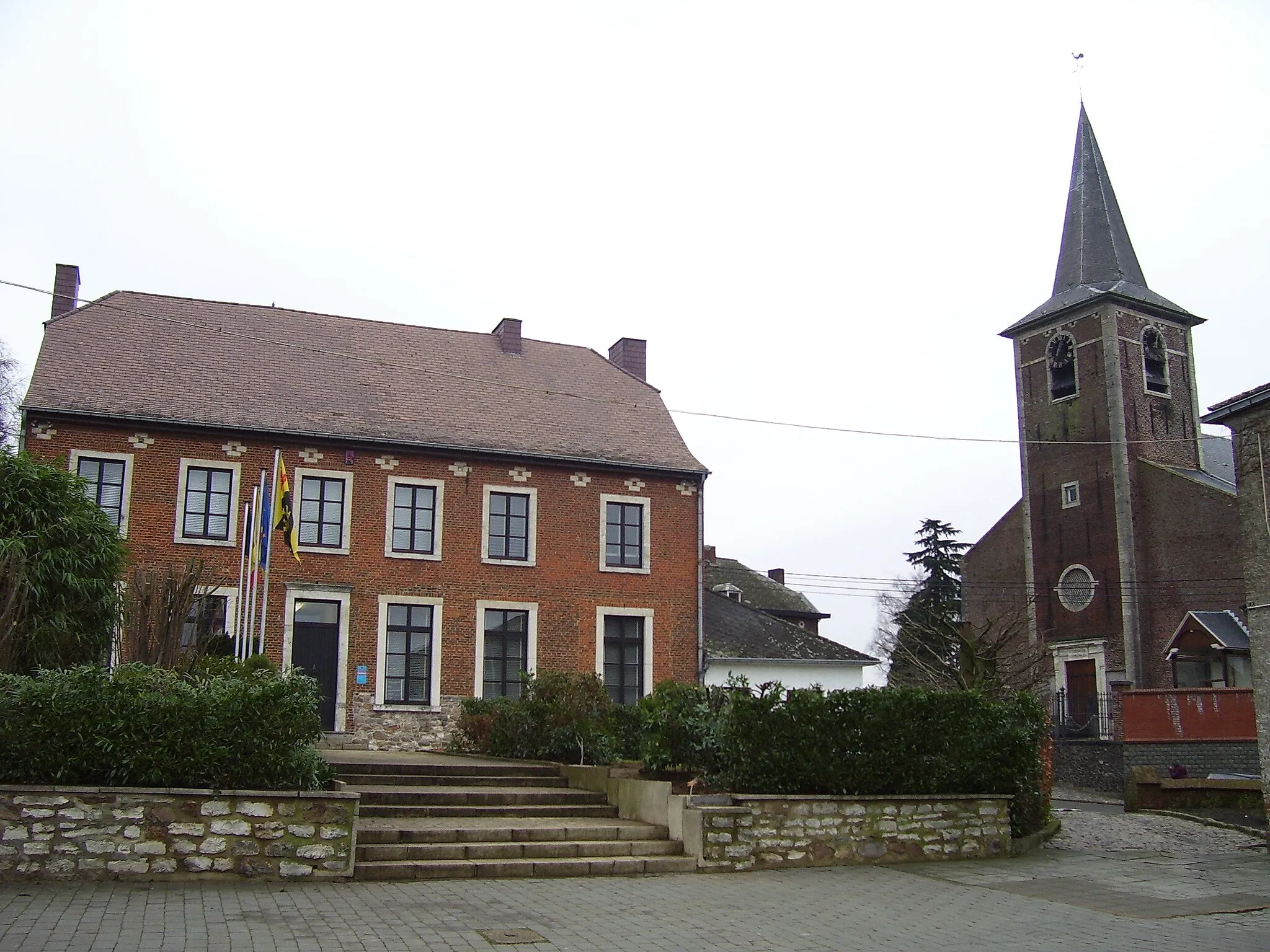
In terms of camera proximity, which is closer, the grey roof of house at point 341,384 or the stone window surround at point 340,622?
the stone window surround at point 340,622

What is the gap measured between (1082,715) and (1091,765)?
29.2ft

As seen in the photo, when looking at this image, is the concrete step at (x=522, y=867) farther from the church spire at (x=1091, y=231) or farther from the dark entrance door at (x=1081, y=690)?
the church spire at (x=1091, y=231)

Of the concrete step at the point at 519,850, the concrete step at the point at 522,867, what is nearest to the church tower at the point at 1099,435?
the concrete step at the point at 519,850

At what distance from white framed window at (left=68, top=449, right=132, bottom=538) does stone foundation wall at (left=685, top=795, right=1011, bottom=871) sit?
14.2 meters

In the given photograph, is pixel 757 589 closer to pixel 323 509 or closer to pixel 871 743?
pixel 323 509

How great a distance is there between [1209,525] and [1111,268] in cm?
948

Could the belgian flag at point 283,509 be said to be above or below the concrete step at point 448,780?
above

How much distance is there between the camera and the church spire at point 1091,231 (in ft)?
123

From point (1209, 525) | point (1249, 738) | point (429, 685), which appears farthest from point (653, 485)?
point (1209, 525)

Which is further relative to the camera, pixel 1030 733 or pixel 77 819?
pixel 1030 733

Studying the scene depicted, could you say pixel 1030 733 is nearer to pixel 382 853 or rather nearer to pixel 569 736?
pixel 569 736

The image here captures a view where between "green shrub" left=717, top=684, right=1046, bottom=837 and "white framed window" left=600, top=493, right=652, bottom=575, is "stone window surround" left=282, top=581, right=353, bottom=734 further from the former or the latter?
"green shrub" left=717, top=684, right=1046, bottom=837

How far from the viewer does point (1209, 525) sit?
105ft

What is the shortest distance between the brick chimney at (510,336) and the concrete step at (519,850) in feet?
58.8
